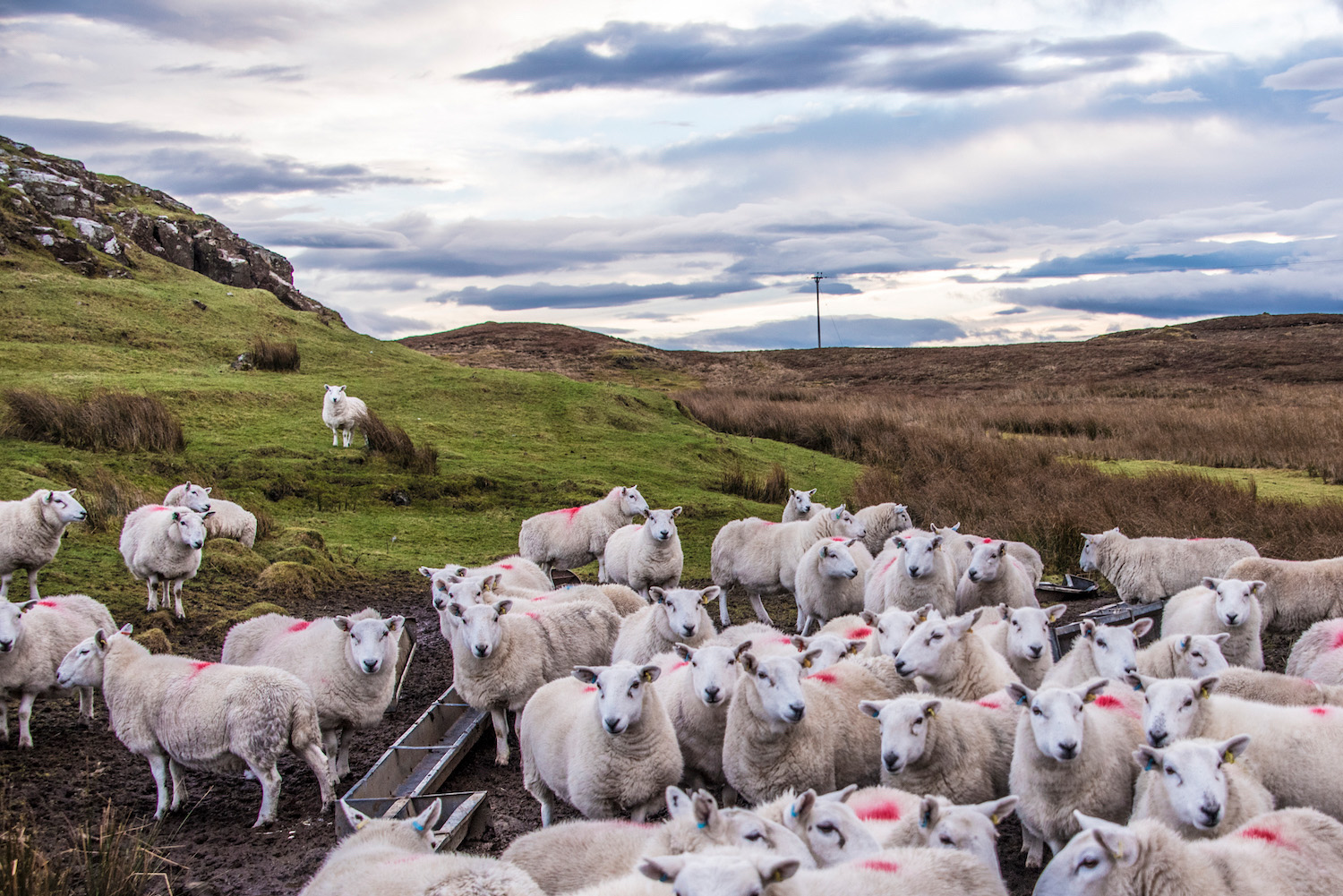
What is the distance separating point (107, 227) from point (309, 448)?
61.1 ft

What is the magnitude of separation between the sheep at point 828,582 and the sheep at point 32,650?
273 inches

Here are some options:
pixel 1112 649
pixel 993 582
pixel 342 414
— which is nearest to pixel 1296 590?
→ pixel 993 582

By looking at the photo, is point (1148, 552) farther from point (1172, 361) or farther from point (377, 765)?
point (1172, 361)

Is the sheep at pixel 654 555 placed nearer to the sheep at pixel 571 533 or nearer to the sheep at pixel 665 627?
the sheep at pixel 571 533

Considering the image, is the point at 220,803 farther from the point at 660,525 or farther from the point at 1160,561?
the point at 1160,561

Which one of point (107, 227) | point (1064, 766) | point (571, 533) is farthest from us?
point (107, 227)

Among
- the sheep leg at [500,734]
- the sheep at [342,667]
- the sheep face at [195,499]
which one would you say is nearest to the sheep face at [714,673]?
the sheep leg at [500,734]

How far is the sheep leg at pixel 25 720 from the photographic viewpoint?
23.6ft

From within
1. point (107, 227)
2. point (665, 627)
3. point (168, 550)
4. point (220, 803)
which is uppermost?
point (107, 227)

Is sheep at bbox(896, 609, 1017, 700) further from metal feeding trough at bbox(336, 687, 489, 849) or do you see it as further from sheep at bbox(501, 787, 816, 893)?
metal feeding trough at bbox(336, 687, 489, 849)

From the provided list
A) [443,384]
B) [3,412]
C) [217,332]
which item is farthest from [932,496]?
[217,332]

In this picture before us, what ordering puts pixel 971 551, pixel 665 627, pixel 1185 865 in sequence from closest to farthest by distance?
pixel 1185 865, pixel 665 627, pixel 971 551

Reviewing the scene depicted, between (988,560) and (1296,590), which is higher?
(988,560)

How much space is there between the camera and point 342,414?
739 inches
